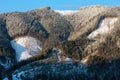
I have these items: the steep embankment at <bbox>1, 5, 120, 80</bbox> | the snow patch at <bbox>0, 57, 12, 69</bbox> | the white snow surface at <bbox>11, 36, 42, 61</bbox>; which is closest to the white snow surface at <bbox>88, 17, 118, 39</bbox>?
the steep embankment at <bbox>1, 5, 120, 80</bbox>

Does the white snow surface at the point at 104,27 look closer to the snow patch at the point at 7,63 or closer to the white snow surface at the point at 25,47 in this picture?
the white snow surface at the point at 25,47

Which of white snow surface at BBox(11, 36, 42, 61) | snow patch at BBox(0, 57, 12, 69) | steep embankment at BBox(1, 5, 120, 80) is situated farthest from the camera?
white snow surface at BBox(11, 36, 42, 61)

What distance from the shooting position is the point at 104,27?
479ft

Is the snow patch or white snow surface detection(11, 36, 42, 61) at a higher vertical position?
white snow surface detection(11, 36, 42, 61)

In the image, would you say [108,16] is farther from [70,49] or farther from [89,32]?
[70,49]

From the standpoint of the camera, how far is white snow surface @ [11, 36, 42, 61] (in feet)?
468

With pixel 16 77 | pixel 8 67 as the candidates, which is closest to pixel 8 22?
pixel 8 67

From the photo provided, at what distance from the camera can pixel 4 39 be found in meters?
146

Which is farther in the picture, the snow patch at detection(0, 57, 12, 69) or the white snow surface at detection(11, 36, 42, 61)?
the white snow surface at detection(11, 36, 42, 61)

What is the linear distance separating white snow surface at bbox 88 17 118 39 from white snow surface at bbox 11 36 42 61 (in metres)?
13.4

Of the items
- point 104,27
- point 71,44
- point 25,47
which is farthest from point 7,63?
point 104,27

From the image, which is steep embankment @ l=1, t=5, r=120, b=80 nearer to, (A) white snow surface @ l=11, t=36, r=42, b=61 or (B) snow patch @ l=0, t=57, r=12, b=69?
(A) white snow surface @ l=11, t=36, r=42, b=61

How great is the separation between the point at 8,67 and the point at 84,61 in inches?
702

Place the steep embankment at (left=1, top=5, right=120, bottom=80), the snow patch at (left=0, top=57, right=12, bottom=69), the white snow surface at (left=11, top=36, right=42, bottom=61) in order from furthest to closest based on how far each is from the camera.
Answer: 1. the white snow surface at (left=11, top=36, right=42, bottom=61)
2. the snow patch at (left=0, top=57, right=12, bottom=69)
3. the steep embankment at (left=1, top=5, right=120, bottom=80)
